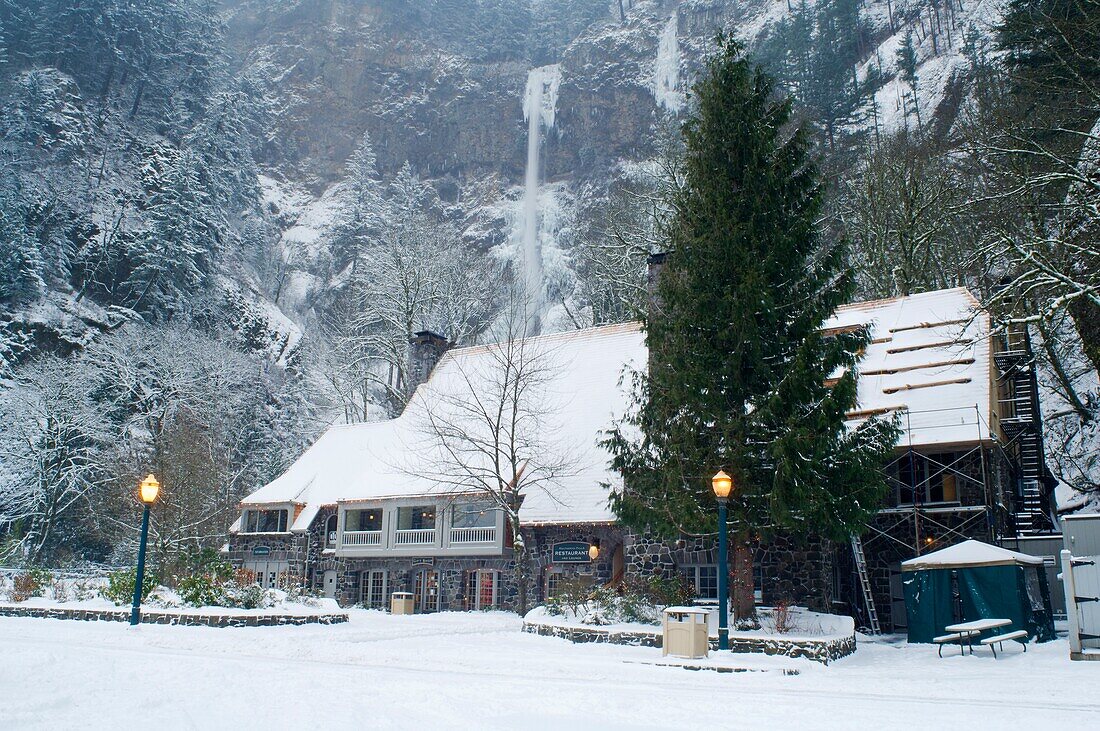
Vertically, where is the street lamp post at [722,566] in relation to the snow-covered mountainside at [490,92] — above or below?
below

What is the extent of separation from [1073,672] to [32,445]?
4177cm

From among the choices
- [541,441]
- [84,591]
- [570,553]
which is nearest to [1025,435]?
[570,553]

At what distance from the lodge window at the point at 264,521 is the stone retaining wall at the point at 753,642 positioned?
1735 centimetres

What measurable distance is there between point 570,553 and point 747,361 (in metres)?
9.22

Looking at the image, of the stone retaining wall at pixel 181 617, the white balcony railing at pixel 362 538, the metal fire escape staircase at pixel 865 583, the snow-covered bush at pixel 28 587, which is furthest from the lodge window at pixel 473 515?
the snow-covered bush at pixel 28 587

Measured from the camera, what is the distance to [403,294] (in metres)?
40.9

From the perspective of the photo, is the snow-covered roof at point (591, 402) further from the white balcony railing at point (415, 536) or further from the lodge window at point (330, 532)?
the white balcony railing at point (415, 536)

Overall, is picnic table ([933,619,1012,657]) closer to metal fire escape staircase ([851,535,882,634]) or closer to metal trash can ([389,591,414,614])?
metal fire escape staircase ([851,535,882,634])

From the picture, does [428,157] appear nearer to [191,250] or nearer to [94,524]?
[191,250]

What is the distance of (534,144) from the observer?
87.2 meters

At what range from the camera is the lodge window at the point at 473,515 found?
89.1 feet

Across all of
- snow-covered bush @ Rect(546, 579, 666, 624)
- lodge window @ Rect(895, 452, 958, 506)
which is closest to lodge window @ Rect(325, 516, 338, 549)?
snow-covered bush @ Rect(546, 579, 666, 624)

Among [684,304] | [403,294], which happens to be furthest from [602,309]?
[684,304]

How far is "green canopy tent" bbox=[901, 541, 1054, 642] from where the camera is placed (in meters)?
16.7
